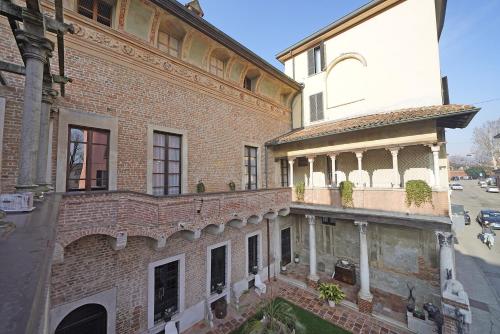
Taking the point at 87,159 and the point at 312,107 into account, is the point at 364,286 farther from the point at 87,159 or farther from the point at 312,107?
the point at 87,159

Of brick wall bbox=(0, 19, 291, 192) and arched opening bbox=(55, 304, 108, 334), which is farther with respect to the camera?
arched opening bbox=(55, 304, 108, 334)

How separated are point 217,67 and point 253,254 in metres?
9.72

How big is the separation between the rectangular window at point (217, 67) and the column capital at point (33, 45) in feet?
24.9

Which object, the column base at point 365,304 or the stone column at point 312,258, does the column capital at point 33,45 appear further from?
the column base at point 365,304

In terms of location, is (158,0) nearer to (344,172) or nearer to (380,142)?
(380,142)

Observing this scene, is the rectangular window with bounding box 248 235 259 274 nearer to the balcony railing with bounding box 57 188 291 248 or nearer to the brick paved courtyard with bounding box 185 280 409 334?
the brick paved courtyard with bounding box 185 280 409 334

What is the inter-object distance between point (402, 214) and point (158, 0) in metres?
11.8

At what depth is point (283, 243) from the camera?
14.0 meters

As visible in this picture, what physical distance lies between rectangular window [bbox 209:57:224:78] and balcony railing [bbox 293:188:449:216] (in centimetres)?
750

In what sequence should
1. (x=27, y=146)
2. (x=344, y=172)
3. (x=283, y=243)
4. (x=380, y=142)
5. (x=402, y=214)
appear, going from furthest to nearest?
1. (x=283, y=243)
2. (x=344, y=172)
3. (x=380, y=142)
4. (x=402, y=214)
5. (x=27, y=146)

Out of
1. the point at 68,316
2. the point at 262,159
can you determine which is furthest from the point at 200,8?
the point at 68,316

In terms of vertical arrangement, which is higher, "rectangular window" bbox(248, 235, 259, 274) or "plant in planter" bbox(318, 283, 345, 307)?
"rectangular window" bbox(248, 235, 259, 274)

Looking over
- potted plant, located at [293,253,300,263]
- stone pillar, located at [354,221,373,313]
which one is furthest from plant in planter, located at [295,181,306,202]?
potted plant, located at [293,253,300,263]

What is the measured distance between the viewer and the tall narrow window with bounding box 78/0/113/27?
22.4ft
